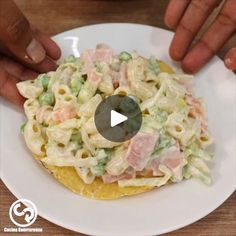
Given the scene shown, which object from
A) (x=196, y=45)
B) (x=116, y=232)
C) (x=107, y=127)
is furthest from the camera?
(x=196, y=45)

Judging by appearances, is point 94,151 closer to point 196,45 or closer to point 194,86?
point 194,86

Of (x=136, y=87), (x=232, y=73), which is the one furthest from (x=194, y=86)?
(x=136, y=87)

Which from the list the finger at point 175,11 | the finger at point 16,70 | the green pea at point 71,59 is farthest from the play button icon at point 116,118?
the finger at point 175,11

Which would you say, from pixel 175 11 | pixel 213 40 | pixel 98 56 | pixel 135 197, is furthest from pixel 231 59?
pixel 135 197

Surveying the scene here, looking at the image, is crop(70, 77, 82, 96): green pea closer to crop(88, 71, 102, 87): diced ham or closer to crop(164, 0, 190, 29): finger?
crop(88, 71, 102, 87): diced ham

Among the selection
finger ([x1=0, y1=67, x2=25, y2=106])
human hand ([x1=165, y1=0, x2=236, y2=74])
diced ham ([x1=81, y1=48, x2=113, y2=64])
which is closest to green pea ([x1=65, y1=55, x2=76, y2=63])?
diced ham ([x1=81, y1=48, x2=113, y2=64])

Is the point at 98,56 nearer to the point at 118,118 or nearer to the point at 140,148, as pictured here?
the point at 118,118
